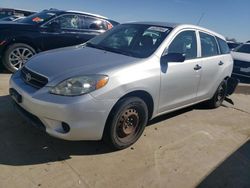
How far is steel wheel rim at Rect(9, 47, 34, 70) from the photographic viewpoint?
679cm

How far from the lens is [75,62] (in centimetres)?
367

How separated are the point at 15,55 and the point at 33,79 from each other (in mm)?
3648

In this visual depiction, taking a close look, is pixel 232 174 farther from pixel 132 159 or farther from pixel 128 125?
pixel 128 125

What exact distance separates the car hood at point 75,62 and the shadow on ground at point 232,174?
5.61 feet

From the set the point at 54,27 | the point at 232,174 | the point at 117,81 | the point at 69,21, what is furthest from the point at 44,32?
the point at 232,174

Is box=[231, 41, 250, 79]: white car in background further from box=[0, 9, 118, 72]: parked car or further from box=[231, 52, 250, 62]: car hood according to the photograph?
box=[0, 9, 118, 72]: parked car

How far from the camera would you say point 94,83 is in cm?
326

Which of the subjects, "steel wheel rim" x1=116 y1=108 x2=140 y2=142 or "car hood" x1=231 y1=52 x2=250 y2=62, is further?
"car hood" x1=231 y1=52 x2=250 y2=62

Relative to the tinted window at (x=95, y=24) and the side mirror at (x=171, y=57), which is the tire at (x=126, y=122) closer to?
the side mirror at (x=171, y=57)

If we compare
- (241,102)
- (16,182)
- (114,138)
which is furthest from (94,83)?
(241,102)

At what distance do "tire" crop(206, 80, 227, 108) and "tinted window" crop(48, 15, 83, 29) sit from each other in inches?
161

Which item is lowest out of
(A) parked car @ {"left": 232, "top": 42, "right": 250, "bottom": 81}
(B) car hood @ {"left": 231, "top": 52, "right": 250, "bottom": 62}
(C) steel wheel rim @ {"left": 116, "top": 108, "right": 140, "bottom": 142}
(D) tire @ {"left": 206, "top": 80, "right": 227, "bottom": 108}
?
(A) parked car @ {"left": 232, "top": 42, "right": 250, "bottom": 81}

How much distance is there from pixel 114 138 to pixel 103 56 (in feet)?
3.73

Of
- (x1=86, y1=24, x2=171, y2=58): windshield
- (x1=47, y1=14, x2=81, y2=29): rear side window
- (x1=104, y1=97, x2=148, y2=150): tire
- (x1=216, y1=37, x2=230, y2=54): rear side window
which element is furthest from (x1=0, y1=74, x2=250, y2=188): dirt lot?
(x1=47, y1=14, x2=81, y2=29): rear side window
